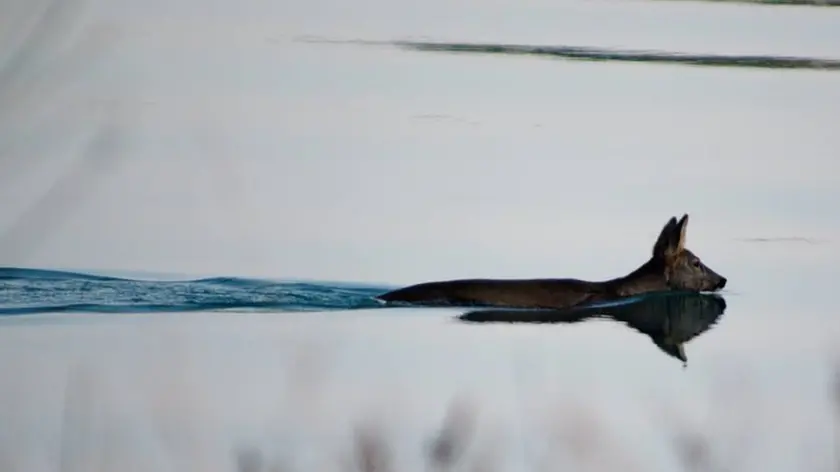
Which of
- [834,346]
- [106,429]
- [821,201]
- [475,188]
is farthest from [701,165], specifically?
[106,429]

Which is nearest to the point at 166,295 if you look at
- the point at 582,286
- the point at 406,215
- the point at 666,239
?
the point at 406,215

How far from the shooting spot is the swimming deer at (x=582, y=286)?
31.9ft

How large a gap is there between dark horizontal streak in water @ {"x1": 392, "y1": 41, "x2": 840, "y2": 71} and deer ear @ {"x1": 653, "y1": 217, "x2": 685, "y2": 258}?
3.09m

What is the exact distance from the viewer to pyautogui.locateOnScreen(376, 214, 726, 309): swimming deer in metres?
9.73

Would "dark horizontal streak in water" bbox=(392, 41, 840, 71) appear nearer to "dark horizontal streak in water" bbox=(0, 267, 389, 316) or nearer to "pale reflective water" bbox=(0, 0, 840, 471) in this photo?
"pale reflective water" bbox=(0, 0, 840, 471)

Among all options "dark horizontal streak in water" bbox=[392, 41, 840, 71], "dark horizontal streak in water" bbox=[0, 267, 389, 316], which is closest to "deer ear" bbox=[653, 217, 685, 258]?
"dark horizontal streak in water" bbox=[0, 267, 389, 316]

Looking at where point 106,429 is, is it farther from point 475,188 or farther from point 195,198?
point 475,188

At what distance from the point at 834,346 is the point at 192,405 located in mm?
3464

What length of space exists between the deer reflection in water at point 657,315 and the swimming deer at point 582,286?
0.17 feet

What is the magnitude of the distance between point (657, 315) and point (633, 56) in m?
3.80

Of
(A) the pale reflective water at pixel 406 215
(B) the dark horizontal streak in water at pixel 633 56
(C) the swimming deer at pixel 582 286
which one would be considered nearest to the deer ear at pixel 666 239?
(C) the swimming deer at pixel 582 286

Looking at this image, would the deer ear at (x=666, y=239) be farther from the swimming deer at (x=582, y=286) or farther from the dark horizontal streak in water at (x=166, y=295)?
the dark horizontal streak in water at (x=166, y=295)

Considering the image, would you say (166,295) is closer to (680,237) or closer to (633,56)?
(680,237)

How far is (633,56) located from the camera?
1383 centimetres
